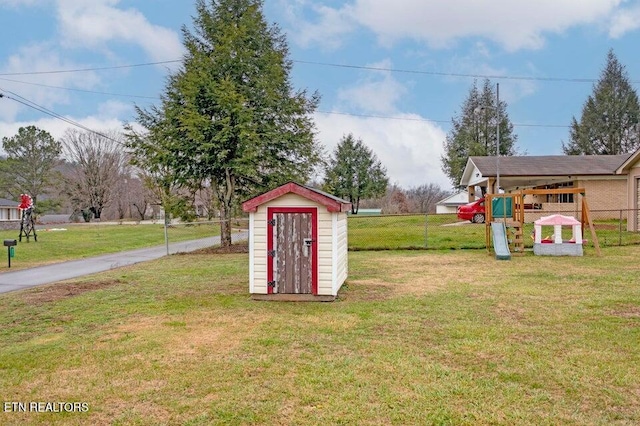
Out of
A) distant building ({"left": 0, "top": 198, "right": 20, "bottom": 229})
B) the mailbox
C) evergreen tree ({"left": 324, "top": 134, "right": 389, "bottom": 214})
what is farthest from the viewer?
evergreen tree ({"left": 324, "top": 134, "right": 389, "bottom": 214})

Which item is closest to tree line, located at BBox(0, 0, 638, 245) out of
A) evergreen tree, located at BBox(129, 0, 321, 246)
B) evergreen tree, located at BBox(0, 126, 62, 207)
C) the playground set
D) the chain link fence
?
evergreen tree, located at BBox(129, 0, 321, 246)

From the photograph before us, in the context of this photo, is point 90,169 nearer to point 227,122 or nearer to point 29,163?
point 29,163

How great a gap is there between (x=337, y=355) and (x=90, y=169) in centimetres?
4791

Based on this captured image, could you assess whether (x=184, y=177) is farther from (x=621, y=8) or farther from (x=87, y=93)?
(x=621, y=8)

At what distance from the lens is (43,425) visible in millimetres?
2992

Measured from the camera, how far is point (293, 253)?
6992 mm

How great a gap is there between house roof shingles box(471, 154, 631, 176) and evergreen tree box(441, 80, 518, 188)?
1003 centimetres

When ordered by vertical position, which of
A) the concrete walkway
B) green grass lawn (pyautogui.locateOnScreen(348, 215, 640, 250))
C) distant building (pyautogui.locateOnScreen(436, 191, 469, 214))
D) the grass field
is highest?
distant building (pyautogui.locateOnScreen(436, 191, 469, 214))

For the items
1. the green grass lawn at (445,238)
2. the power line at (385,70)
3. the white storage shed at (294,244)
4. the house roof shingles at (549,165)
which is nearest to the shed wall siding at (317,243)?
the white storage shed at (294,244)

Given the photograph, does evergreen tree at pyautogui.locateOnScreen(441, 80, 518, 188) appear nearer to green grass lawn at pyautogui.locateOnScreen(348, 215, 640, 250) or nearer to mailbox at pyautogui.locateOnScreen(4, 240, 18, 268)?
green grass lawn at pyautogui.locateOnScreen(348, 215, 640, 250)

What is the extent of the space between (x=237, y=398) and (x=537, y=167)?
2491 cm

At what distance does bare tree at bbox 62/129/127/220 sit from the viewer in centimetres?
4503

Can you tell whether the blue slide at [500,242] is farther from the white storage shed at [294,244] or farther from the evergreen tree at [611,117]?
the evergreen tree at [611,117]

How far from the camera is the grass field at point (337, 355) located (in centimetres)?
312
